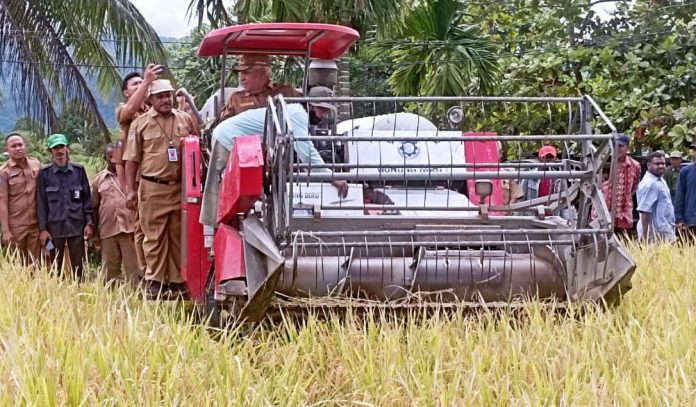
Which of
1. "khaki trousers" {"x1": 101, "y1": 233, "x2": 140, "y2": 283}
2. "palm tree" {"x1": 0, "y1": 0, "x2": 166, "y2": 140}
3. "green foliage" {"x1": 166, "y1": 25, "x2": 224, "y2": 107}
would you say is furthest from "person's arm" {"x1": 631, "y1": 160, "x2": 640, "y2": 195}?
"green foliage" {"x1": 166, "y1": 25, "x2": 224, "y2": 107}

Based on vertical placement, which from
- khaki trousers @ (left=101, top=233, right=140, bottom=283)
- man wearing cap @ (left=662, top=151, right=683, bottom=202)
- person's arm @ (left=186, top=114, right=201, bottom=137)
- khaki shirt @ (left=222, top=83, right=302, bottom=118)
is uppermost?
khaki shirt @ (left=222, top=83, right=302, bottom=118)

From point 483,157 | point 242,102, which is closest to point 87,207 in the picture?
point 242,102

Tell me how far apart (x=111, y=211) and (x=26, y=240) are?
798mm

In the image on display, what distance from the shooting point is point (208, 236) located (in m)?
7.09

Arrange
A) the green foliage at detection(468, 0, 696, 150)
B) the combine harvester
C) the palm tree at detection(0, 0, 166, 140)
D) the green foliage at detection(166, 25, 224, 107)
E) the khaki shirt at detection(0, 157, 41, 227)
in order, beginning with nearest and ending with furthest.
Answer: the combine harvester < the khaki shirt at detection(0, 157, 41, 227) < the palm tree at detection(0, 0, 166, 140) < the green foliage at detection(468, 0, 696, 150) < the green foliage at detection(166, 25, 224, 107)

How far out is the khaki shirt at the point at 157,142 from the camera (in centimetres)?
794

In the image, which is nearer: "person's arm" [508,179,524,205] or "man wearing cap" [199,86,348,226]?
"man wearing cap" [199,86,348,226]

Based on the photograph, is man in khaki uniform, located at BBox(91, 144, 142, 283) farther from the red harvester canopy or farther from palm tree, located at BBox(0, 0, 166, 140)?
palm tree, located at BBox(0, 0, 166, 140)

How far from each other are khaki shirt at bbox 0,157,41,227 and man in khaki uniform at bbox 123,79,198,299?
1.80 m

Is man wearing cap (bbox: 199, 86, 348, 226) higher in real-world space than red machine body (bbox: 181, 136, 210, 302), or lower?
higher

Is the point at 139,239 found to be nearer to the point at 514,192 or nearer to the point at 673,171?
the point at 514,192

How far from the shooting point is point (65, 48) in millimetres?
14062

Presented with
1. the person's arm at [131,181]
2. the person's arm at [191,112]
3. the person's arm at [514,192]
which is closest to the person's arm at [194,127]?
the person's arm at [191,112]

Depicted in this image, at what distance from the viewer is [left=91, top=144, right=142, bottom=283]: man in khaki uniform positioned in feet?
31.6
